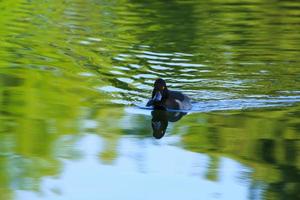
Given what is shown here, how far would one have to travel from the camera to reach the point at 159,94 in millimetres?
15430

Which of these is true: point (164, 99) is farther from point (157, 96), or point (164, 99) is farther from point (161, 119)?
point (161, 119)

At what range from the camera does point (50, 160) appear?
479 inches

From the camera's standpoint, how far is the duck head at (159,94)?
50.6ft

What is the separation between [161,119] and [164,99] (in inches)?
19.3

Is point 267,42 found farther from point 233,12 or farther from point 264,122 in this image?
point 264,122

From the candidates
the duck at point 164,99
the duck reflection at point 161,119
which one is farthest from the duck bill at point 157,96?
the duck reflection at point 161,119

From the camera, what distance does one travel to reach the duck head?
1541 centimetres

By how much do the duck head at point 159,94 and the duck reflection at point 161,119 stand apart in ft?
0.34

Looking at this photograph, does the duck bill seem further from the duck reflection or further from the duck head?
the duck reflection

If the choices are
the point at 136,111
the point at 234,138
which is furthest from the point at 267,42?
the point at 234,138

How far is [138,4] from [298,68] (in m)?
12.7

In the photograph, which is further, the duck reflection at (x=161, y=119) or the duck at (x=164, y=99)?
the duck at (x=164, y=99)

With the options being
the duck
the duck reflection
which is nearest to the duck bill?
the duck

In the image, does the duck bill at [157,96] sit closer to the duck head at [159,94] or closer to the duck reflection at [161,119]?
the duck head at [159,94]
